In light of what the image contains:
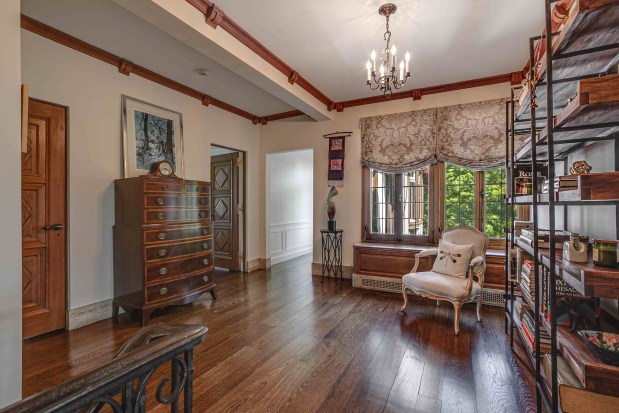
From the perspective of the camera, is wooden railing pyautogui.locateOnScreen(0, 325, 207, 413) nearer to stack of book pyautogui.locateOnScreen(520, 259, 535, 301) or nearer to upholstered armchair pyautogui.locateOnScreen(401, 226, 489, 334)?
stack of book pyautogui.locateOnScreen(520, 259, 535, 301)

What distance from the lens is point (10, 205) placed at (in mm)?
1605

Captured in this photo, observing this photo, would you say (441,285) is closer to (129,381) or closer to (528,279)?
(528,279)

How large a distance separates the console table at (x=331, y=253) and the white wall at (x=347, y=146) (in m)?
0.10

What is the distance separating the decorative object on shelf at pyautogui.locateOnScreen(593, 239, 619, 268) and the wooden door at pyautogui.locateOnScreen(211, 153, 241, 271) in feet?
15.2

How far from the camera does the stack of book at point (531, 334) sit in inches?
75.1

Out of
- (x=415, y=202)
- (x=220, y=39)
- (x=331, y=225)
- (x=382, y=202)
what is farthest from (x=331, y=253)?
(x=220, y=39)

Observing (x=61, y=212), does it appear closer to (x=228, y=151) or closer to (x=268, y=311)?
(x=268, y=311)

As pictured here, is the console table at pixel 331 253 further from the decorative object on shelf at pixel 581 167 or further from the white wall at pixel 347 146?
the decorative object on shelf at pixel 581 167

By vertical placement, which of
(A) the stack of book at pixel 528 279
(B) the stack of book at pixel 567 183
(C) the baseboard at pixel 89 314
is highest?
(B) the stack of book at pixel 567 183

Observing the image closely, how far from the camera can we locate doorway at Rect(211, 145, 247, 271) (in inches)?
203

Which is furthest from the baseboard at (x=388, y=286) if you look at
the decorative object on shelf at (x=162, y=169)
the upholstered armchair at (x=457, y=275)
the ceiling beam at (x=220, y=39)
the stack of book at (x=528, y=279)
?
the decorative object on shelf at (x=162, y=169)

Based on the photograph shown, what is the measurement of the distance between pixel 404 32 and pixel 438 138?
5.51 feet

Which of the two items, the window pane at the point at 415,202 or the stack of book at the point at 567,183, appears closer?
the stack of book at the point at 567,183

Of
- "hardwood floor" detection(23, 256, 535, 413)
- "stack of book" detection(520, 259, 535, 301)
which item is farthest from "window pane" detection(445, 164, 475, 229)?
"stack of book" detection(520, 259, 535, 301)
